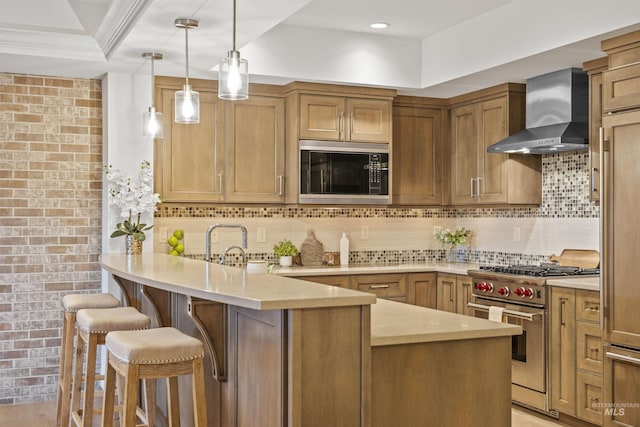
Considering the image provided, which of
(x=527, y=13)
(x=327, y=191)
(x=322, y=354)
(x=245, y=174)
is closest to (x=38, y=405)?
(x=245, y=174)

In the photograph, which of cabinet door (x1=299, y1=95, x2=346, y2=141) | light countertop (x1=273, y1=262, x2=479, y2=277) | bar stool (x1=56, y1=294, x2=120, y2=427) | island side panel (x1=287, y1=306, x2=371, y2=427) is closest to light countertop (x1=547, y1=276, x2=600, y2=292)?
light countertop (x1=273, y1=262, x2=479, y2=277)

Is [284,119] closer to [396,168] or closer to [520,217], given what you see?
[396,168]

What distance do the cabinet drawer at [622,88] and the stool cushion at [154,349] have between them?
2.65m

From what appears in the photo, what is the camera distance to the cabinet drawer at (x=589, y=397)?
4219 millimetres

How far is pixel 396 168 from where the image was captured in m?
6.02

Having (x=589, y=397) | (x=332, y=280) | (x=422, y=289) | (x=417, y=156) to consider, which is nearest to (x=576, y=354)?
(x=589, y=397)

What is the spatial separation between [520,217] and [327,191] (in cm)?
158

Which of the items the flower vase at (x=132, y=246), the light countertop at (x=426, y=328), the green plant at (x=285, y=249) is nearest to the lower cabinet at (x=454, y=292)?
the green plant at (x=285, y=249)

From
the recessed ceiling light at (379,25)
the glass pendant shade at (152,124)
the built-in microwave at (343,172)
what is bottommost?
the built-in microwave at (343,172)

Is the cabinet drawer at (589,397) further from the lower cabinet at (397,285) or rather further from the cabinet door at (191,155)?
the cabinet door at (191,155)

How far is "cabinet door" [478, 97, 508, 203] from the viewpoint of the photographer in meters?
5.43

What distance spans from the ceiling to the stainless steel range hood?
0.10m

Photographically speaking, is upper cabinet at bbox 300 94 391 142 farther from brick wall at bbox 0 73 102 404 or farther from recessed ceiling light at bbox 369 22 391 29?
brick wall at bbox 0 73 102 404

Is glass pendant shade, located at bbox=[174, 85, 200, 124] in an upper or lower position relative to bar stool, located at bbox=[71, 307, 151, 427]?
upper
